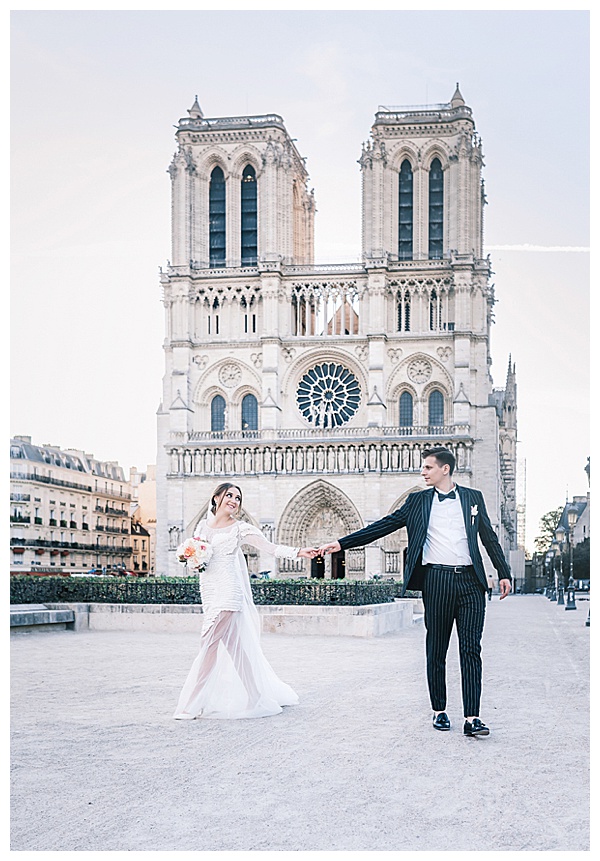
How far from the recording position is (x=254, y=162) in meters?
47.2

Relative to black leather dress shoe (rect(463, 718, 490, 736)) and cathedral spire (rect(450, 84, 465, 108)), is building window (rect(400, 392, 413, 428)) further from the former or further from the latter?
black leather dress shoe (rect(463, 718, 490, 736))

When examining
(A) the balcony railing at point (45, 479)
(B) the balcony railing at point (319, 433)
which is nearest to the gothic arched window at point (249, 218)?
(B) the balcony railing at point (319, 433)

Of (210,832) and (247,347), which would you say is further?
A: (247,347)

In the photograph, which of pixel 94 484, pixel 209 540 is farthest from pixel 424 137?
pixel 209 540

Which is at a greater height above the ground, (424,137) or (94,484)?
(424,137)

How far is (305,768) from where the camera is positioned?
5.34m

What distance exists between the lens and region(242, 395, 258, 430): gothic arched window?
46.4 meters

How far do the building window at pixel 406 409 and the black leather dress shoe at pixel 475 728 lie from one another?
39.1 m

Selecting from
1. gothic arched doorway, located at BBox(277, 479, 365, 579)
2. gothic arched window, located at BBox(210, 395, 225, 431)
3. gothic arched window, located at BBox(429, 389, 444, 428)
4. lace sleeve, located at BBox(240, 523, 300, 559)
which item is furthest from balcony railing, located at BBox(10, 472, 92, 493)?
lace sleeve, located at BBox(240, 523, 300, 559)

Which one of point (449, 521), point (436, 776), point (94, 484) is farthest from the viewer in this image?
point (94, 484)

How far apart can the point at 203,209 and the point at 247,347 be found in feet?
21.4

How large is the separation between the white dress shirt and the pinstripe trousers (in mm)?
77

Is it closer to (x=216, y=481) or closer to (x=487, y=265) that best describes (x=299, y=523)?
(x=216, y=481)

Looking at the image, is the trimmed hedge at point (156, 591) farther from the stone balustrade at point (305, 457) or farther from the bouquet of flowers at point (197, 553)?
the stone balustrade at point (305, 457)
